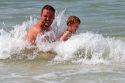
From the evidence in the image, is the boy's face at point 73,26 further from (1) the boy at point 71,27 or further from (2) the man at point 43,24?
(2) the man at point 43,24

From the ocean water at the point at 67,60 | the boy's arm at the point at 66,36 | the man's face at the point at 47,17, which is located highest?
the man's face at the point at 47,17

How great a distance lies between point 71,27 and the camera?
24.8ft

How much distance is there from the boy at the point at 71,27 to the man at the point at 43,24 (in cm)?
30

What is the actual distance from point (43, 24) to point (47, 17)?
16 cm

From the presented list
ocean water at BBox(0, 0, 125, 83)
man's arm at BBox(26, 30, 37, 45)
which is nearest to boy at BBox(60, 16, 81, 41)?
ocean water at BBox(0, 0, 125, 83)

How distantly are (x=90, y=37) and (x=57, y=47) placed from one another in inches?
28.4

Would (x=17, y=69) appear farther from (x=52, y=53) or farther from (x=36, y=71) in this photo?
(x=52, y=53)

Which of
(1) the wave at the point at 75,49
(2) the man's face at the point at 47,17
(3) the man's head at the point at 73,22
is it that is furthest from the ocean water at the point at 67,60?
(2) the man's face at the point at 47,17

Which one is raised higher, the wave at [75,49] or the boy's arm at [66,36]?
the boy's arm at [66,36]

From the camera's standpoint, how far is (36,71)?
22.5 feet

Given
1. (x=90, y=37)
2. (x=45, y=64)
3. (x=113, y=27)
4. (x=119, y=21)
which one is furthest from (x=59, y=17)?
(x=119, y=21)

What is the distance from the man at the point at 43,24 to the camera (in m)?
7.44

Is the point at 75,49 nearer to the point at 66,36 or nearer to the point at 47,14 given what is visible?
the point at 66,36

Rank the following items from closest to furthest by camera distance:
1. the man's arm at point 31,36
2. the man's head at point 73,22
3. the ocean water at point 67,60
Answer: the ocean water at point 67,60 < the man's head at point 73,22 < the man's arm at point 31,36
